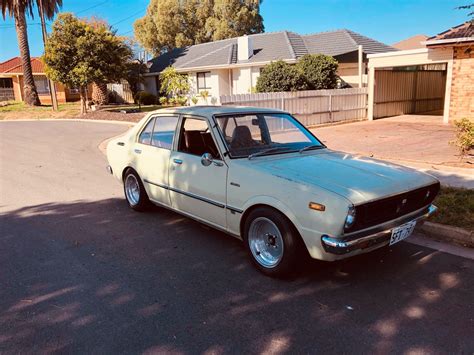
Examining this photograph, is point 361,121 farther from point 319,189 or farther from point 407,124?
point 319,189

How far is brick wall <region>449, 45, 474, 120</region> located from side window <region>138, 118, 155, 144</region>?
14636mm

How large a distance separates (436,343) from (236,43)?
99.8 feet

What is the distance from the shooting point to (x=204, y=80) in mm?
30625

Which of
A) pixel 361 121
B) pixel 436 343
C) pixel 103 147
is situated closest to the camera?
pixel 436 343

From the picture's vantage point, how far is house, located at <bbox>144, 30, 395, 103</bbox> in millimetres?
24344

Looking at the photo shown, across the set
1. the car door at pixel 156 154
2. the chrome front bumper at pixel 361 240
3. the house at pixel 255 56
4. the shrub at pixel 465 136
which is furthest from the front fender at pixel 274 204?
the house at pixel 255 56

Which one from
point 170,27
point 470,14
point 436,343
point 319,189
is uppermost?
point 170,27

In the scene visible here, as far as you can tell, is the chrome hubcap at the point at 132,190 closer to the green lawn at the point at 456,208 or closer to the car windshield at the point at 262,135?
the car windshield at the point at 262,135

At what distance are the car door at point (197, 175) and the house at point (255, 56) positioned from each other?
20067 mm

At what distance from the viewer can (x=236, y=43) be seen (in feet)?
102

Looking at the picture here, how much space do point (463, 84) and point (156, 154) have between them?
15057 mm

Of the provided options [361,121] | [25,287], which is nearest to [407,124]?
[361,121]

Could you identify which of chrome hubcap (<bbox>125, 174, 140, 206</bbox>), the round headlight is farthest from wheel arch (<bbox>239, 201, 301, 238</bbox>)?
chrome hubcap (<bbox>125, 174, 140, 206</bbox>)

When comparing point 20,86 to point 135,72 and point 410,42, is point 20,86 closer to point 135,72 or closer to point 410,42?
point 135,72
